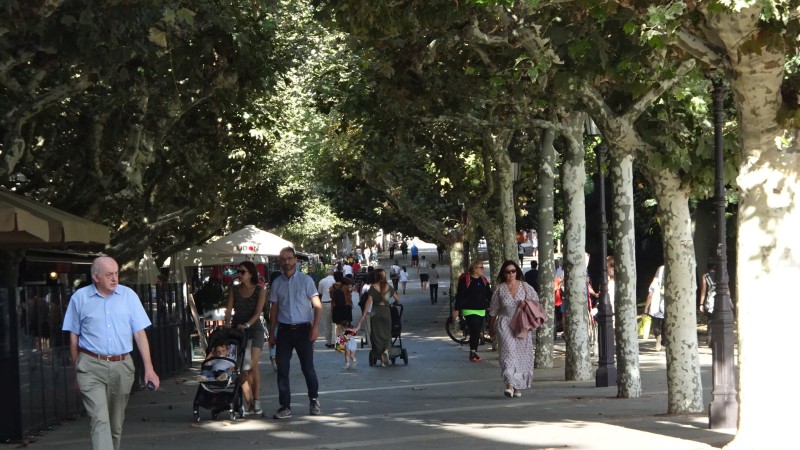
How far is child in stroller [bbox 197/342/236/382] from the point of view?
14.5 metres

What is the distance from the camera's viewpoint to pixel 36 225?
45.8ft

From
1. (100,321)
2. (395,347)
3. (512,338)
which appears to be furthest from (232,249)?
(100,321)

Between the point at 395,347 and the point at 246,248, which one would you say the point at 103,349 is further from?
the point at 246,248

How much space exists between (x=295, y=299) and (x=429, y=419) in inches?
75.6

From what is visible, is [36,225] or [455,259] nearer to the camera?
[36,225]

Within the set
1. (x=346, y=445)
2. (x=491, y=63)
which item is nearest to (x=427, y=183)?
(x=491, y=63)

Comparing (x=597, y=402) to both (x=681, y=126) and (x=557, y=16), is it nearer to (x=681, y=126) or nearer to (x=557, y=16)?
(x=681, y=126)

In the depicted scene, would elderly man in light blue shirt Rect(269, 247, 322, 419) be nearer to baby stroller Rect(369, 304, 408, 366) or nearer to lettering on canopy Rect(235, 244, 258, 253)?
baby stroller Rect(369, 304, 408, 366)

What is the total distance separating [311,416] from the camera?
14.7 metres

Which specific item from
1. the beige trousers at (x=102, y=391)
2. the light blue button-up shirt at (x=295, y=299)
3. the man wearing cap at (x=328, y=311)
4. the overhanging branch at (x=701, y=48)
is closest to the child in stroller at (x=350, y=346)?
the man wearing cap at (x=328, y=311)

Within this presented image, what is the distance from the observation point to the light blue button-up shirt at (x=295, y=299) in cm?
1464

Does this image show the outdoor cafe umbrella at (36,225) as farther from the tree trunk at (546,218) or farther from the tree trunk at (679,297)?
the tree trunk at (546,218)

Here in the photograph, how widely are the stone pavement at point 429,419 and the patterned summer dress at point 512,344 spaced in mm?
285

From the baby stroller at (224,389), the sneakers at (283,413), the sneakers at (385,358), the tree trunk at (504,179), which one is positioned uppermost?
the tree trunk at (504,179)
